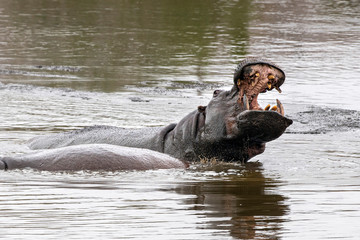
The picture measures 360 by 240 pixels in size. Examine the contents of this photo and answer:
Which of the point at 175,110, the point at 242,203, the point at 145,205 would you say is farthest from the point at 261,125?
the point at 175,110

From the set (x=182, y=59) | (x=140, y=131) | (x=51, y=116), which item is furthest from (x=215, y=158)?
(x=182, y=59)

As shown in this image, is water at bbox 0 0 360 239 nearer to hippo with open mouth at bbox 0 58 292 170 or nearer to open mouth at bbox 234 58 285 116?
hippo with open mouth at bbox 0 58 292 170

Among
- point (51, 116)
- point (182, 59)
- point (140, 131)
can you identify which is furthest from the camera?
point (182, 59)

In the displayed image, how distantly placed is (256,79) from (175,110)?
5032mm

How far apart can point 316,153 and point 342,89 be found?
5508mm

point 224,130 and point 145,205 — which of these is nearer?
point 145,205

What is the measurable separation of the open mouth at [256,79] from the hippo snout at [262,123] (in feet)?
0.32

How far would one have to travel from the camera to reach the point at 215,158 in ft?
29.3

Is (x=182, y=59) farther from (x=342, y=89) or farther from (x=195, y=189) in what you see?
(x=195, y=189)

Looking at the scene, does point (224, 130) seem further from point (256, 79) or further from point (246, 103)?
point (256, 79)

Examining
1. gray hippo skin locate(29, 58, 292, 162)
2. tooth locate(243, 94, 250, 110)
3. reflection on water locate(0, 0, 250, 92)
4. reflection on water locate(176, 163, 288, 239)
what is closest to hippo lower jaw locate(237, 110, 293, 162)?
gray hippo skin locate(29, 58, 292, 162)

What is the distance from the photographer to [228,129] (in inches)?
340

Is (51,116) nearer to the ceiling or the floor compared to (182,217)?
nearer to the floor

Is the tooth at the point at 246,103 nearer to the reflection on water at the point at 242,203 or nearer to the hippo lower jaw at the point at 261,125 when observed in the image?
the hippo lower jaw at the point at 261,125
